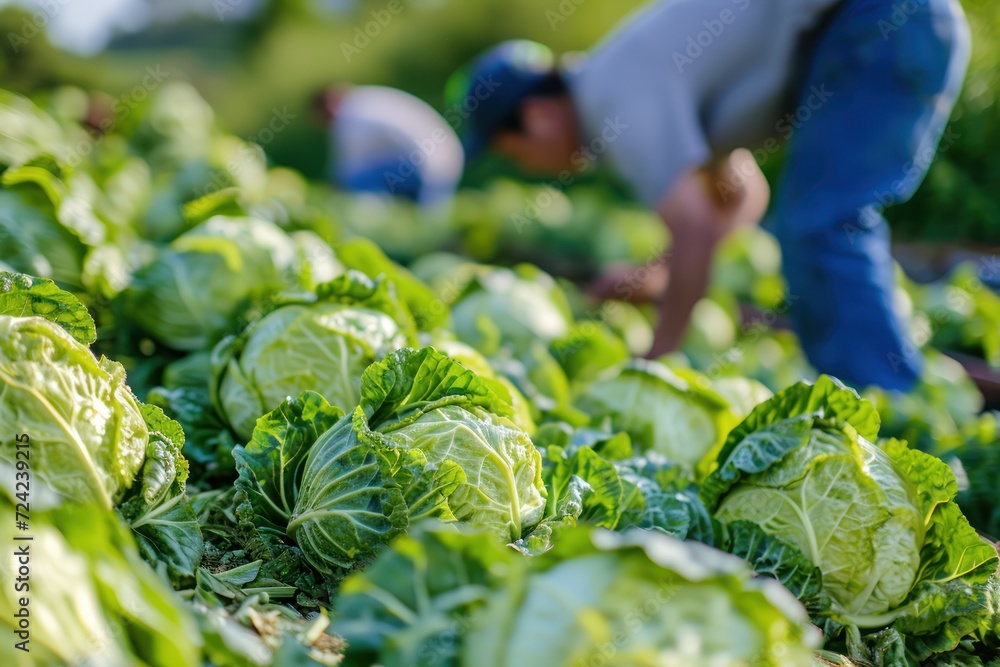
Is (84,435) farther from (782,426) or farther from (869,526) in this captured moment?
(869,526)

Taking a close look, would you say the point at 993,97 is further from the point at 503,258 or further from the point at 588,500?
the point at 588,500

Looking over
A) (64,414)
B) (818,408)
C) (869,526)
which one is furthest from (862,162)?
(64,414)

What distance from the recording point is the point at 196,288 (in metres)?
2.61

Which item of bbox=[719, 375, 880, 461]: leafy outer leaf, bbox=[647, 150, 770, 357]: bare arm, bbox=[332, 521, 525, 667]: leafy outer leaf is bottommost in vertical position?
bbox=[647, 150, 770, 357]: bare arm

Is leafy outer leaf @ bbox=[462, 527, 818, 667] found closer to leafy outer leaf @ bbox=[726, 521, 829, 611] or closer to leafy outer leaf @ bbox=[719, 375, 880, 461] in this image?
leafy outer leaf @ bbox=[726, 521, 829, 611]

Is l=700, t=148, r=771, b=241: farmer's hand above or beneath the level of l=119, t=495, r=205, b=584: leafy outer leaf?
beneath

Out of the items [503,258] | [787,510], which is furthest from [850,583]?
[503,258]

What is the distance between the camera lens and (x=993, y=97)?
795cm

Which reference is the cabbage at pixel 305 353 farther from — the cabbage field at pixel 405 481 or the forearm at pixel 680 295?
the forearm at pixel 680 295

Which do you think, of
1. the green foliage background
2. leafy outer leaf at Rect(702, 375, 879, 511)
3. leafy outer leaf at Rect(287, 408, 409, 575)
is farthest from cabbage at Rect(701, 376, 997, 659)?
the green foliage background

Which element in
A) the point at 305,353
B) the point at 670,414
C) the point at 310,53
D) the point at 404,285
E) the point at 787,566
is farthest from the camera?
the point at 310,53

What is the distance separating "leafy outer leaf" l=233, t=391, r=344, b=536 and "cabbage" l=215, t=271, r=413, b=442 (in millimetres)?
308

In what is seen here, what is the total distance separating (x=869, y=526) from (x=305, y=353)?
157cm

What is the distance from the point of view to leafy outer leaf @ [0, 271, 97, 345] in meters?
1.68
